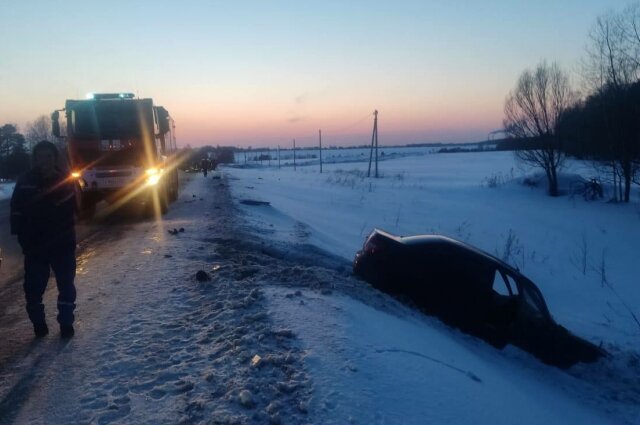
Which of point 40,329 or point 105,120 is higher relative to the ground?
point 105,120

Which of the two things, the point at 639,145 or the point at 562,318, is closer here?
the point at 562,318

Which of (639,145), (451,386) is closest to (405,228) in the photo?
(451,386)

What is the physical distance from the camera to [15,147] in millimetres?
64062

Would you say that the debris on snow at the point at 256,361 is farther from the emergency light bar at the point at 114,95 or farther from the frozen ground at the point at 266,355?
the emergency light bar at the point at 114,95

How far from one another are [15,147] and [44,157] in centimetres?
6831

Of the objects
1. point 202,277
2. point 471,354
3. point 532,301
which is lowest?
point 471,354

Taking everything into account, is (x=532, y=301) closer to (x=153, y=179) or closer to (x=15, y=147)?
(x=153, y=179)

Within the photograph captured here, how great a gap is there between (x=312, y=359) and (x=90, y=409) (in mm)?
→ 1646

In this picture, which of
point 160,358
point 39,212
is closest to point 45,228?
point 39,212

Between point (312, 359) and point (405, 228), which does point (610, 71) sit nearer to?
point (405, 228)

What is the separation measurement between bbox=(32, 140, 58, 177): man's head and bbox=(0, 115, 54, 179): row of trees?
2578 centimetres

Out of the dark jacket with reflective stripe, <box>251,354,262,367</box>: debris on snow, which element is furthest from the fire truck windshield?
<box>251,354,262,367</box>: debris on snow

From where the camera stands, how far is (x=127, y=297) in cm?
648

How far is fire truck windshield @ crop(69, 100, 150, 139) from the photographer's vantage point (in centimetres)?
1466
